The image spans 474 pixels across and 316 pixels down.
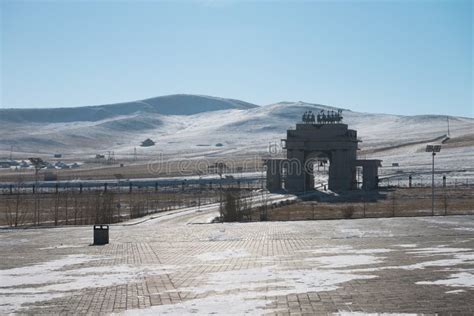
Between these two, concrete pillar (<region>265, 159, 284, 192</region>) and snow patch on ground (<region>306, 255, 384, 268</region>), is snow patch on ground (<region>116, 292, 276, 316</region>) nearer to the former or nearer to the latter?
snow patch on ground (<region>306, 255, 384, 268</region>)

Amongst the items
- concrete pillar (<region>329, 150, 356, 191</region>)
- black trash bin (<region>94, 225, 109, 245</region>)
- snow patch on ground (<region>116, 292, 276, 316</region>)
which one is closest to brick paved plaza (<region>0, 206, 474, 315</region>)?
snow patch on ground (<region>116, 292, 276, 316</region>)

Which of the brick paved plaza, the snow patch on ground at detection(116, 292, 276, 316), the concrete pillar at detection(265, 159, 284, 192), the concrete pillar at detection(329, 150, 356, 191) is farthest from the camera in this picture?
the concrete pillar at detection(265, 159, 284, 192)

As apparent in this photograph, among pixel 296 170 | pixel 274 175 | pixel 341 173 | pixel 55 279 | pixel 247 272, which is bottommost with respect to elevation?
pixel 55 279

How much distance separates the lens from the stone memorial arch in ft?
241

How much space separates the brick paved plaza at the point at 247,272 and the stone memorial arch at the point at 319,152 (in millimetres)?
42752

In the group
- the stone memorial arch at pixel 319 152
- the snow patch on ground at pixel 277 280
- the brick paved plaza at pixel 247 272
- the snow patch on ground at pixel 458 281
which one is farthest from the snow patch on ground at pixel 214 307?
the stone memorial arch at pixel 319 152

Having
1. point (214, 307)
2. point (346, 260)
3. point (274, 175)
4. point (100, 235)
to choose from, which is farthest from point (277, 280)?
point (274, 175)

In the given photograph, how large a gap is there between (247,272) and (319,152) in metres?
60.0

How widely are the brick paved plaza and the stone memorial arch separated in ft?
140

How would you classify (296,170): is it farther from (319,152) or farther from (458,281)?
(458,281)

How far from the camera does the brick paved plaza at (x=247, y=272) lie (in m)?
14.2

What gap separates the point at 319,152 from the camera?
254ft

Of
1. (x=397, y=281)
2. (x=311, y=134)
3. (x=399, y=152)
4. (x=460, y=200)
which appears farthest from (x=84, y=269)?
(x=399, y=152)

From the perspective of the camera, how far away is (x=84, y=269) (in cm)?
1955
